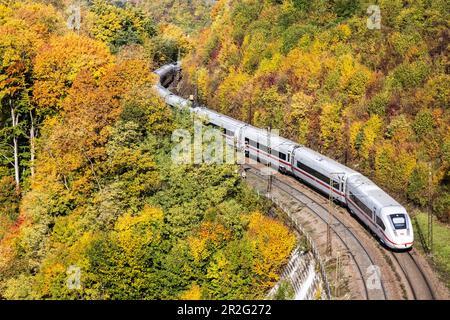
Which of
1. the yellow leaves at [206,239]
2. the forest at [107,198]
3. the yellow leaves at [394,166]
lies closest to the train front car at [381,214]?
the yellow leaves at [394,166]

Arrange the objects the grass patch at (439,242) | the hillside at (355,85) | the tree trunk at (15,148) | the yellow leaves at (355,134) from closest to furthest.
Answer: the grass patch at (439,242) → the hillside at (355,85) → the yellow leaves at (355,134) → the tree trunk at (15,148)

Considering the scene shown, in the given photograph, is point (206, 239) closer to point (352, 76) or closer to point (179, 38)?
point (352, 76)

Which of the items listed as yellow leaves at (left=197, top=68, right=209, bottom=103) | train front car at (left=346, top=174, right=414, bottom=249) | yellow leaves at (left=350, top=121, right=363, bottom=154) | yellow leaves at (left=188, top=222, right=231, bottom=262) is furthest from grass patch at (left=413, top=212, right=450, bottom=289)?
yellow leaves at (left=197, top=68, right=209, bottom=103)

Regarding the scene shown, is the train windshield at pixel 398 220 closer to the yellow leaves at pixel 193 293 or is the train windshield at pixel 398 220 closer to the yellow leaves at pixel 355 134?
the yellow leaves at pixel 193 293

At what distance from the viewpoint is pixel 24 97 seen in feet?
200

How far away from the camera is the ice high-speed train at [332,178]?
39000 mm

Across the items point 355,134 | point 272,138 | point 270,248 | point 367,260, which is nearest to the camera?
point 367,260

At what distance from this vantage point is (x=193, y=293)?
39281 mm

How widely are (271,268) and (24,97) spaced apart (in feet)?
124

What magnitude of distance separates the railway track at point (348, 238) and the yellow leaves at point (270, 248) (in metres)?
4.58

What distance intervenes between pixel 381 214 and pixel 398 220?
133cm

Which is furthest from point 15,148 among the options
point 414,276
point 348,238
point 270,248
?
point 414,276

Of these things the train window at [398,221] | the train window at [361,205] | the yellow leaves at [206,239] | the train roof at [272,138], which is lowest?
the yellow leaves at [206,239]

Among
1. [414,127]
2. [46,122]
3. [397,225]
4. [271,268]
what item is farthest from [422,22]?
[46,122]
